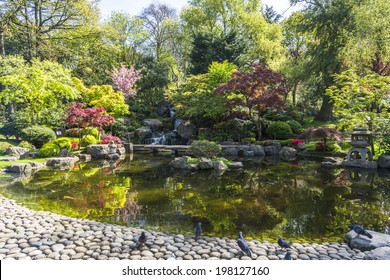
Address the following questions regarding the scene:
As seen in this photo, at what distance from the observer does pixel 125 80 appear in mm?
24156

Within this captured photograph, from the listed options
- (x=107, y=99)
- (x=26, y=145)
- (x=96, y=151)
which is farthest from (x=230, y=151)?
(x=26, y=145)

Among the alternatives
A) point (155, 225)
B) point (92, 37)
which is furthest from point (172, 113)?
point (155, 225)

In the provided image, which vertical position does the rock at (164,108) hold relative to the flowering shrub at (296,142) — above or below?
above

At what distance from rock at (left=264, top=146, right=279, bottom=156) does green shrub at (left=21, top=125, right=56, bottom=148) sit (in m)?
12.1

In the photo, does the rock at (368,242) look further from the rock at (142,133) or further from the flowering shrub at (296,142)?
the rock at (142,133)

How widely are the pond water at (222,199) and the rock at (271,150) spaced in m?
4.96

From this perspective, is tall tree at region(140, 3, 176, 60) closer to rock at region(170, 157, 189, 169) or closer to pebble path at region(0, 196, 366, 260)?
rock at region(170, 157, 189, 169)

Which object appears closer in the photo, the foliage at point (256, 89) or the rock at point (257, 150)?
the foliage at point (256, 89)

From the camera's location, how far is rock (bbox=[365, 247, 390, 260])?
12.9 feet

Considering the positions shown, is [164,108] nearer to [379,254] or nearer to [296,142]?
[296,142]

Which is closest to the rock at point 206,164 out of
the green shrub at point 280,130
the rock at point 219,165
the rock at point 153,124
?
the rock at point 219,165

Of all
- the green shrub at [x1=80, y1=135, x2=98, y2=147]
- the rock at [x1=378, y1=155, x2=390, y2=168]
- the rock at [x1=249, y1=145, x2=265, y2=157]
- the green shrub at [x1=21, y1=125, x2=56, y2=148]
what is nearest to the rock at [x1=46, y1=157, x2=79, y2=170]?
the green shrub at [x1=21, y1=125, x2=56, y2=148]

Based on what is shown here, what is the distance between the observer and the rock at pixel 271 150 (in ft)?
54.8

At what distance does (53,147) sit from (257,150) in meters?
11.0
